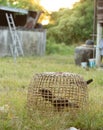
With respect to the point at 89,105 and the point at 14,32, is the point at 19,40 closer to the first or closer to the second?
the point at 14,32

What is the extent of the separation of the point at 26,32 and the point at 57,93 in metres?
18.7

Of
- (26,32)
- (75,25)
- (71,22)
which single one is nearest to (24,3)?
(71,22)

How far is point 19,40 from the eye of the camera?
24656mm

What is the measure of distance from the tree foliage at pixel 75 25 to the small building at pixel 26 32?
219 inches

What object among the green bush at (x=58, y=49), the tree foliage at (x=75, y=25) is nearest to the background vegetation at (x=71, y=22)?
the tree foliage at (x=75, y=25)

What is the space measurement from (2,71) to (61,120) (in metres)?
8.01

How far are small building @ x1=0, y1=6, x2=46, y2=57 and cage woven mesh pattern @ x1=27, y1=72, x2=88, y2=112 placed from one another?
55.8 feet

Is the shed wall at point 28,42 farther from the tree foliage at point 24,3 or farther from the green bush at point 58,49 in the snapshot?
the tree foliage at point 24,3

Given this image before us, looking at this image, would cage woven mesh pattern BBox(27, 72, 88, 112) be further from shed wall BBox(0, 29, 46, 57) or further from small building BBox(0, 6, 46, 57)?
small building BBox(0, 6, 46, 57)

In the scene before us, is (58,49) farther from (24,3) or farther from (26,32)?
(26,32)

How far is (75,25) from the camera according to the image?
33.0m

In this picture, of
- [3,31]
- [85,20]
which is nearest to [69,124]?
A: [3,31]

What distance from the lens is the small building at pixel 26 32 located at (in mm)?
24031

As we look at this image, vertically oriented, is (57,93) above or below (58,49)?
above
